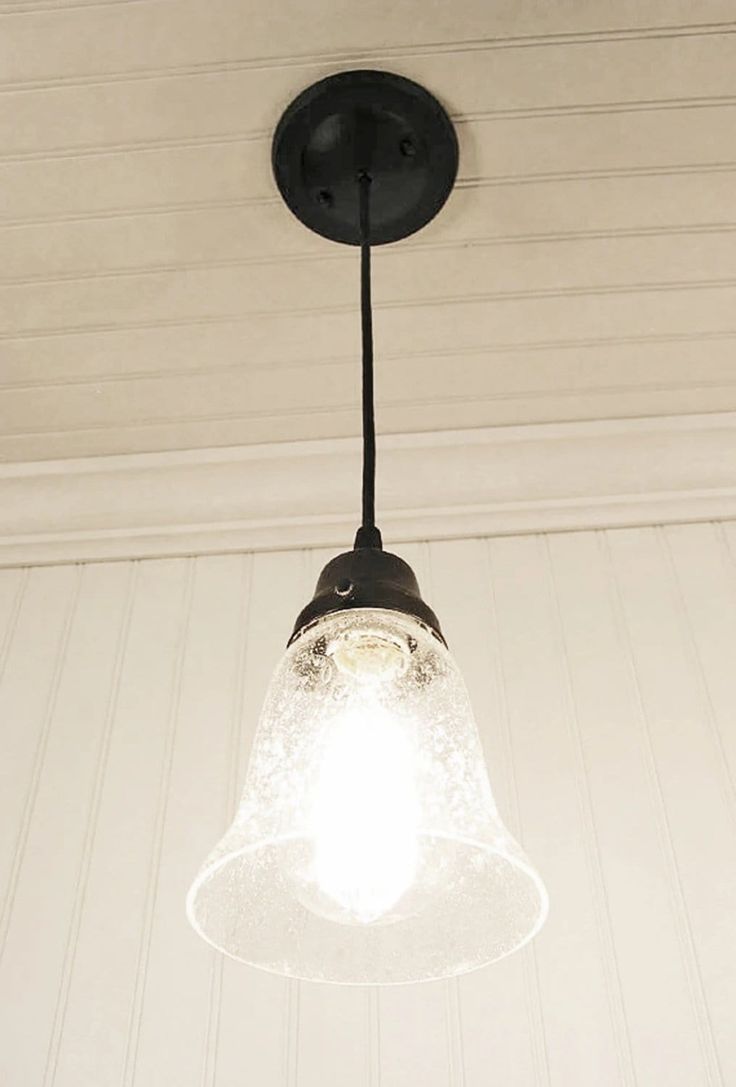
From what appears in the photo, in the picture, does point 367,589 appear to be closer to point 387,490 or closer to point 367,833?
point 367,833

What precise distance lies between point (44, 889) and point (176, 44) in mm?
962

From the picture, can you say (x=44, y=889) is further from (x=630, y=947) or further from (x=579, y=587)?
(x=579, y=587)

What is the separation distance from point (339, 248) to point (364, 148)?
0.61 ft

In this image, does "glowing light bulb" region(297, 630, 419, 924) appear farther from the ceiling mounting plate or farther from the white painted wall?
the ceiling mounting plate

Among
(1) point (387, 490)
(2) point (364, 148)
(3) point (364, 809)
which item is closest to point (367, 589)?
(3) point (364, 809)

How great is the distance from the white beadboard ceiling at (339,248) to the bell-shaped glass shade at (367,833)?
26.9 inches

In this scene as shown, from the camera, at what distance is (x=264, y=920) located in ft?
2.27

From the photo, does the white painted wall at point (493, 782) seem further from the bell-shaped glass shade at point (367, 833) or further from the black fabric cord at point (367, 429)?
the black fabric cord at point (367, 429)

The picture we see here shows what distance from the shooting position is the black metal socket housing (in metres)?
0.65

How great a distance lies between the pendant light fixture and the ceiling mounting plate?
44 cm

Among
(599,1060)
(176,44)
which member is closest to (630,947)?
(599,1060)

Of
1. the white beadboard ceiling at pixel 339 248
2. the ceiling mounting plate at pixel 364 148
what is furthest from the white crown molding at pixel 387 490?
the ceiling mounting plate at pixel 364 148

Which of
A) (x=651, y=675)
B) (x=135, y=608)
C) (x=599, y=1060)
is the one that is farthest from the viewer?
(x=135, y=608)

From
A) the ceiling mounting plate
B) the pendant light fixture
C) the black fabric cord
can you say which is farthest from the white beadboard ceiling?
the pendant light fixture
